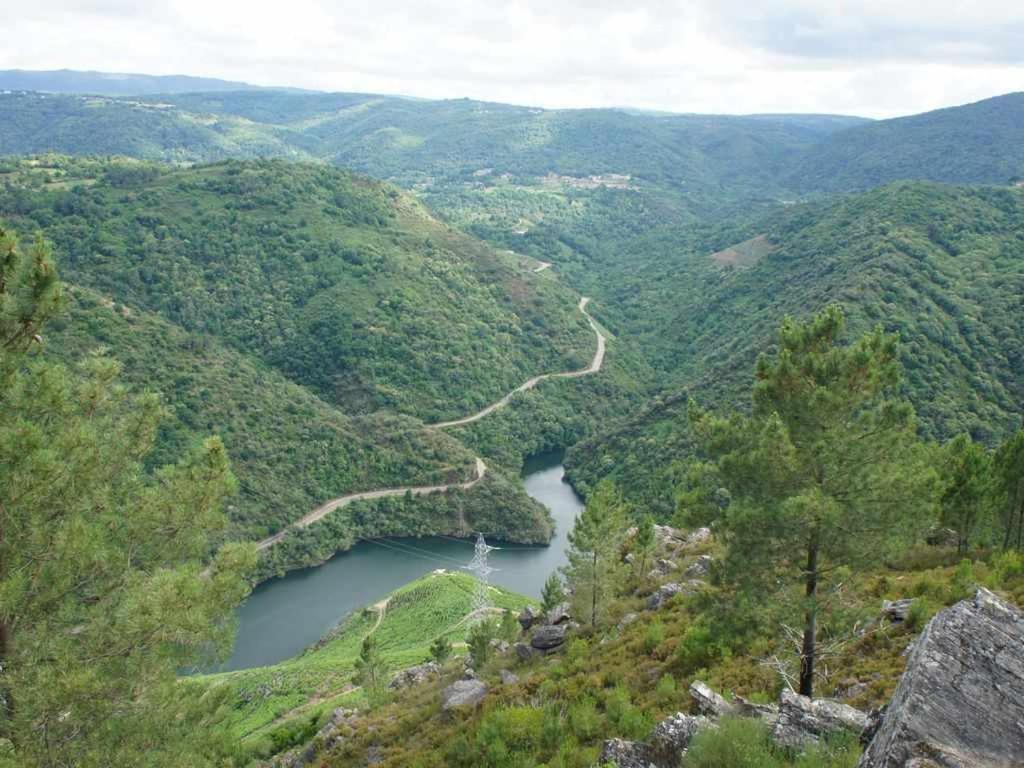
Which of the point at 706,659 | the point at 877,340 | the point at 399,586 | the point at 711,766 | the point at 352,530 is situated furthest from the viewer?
the point at 352,530

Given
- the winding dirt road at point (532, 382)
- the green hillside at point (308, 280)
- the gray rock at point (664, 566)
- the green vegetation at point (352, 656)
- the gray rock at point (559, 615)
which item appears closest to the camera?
the gray rock at point (559, 615)

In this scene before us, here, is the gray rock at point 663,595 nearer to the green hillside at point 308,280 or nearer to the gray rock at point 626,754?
the gray rock at point 626,754

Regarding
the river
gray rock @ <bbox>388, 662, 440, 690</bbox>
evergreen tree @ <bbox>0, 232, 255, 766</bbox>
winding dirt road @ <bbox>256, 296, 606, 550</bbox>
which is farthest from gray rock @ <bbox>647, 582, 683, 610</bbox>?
the river

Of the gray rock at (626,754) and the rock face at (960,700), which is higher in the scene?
the rock face at (960,700)

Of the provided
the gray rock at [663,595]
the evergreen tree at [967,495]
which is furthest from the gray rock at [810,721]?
the evergreen tree at [967,495]

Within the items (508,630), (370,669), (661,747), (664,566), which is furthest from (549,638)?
(661,747)

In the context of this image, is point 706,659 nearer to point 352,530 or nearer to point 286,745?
point 286,745

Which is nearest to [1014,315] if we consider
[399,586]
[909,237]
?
[909,237]
